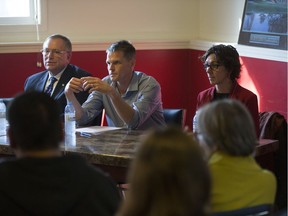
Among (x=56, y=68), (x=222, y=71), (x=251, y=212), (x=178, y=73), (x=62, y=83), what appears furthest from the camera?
(x=178, y=73)

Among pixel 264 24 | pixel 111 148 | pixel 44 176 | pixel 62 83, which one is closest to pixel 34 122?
pixel 44 176

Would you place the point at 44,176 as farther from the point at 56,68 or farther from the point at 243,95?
the point at 56,68

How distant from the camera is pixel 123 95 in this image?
4035 mm

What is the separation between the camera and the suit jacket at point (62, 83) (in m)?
4.26

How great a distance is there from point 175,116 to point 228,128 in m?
1.81

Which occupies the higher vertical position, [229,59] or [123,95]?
[229,59]

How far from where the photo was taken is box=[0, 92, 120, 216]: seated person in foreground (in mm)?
1834

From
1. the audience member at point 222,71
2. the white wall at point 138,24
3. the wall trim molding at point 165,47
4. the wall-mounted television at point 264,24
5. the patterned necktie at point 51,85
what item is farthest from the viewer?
the white wall at point 138,24

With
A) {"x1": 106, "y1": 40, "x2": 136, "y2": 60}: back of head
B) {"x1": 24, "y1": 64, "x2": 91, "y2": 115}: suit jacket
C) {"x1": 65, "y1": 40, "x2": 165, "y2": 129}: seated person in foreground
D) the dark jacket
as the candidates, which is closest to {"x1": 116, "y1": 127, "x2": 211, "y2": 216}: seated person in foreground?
the dark jacket

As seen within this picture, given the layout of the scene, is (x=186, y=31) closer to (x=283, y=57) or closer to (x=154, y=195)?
(x=283, y=57)

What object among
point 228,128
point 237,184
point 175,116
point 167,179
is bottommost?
point 175,116

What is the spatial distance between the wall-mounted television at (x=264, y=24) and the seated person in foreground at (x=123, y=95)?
116cm

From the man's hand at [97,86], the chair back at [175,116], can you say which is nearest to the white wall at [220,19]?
the chair back at [175,116]

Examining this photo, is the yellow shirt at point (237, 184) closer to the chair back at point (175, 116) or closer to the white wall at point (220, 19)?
the chair back at point (175, 116)
